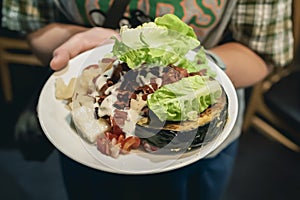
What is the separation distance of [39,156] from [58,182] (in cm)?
12

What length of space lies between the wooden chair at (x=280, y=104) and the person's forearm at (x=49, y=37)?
0.66 m

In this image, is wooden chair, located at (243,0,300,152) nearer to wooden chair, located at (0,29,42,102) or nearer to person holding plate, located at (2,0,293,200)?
person holding plate, located at (2,0,293,200)

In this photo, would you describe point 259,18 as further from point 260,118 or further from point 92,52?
point 260,118

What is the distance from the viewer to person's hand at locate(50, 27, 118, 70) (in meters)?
0.73

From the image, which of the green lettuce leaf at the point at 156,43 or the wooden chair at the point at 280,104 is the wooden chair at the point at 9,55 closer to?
the wooden chair at the point at 280,104

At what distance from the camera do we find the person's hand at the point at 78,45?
0.73m

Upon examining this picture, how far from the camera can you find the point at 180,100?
2.03ft

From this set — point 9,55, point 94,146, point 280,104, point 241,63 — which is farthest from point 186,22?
point 9,55

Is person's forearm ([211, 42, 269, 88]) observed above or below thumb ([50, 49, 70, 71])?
below

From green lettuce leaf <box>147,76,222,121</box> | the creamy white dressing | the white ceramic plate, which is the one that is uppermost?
green lettuce leaf <box>147,76,222,121</box>

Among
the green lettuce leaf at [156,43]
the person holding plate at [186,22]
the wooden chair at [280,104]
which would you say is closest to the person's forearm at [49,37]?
the person holding plate at [186,22]

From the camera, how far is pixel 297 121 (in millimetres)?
1391

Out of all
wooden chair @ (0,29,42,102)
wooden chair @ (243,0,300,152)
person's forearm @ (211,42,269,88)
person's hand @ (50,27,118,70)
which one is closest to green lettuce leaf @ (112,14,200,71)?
person's hand @ (50,27,118,70)

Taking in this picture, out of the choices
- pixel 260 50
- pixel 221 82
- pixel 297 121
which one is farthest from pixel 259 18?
pixel 297 121
